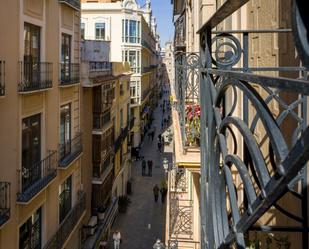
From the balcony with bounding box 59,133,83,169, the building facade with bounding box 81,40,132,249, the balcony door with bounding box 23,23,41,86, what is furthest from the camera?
the building facade with bounding box 81,40,132,249

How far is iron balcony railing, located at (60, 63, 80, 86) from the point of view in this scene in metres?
16.0

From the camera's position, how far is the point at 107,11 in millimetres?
41906

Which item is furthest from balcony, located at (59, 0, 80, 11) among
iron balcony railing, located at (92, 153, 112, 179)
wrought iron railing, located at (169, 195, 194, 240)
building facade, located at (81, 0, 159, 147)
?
building facade, located at (81, 0, 159, 147)

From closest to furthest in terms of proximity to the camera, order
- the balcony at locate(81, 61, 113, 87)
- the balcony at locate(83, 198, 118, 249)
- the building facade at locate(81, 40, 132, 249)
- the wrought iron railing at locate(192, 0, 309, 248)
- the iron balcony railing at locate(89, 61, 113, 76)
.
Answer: the wrought iron railing at locate(192, 0, 309, 248) → the balcony at locate(81, 61, 113, 87) → the balcony at locate(83, 198, 118, 249) → the building facade at locate(81, 40, 132, 249) → the iron balcony railing at locate(89, 61, 113, 76)

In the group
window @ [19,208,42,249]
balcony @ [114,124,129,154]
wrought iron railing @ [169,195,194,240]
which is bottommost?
window @ [19,208,42,249]

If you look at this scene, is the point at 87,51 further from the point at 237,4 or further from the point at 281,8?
the point at 237,4

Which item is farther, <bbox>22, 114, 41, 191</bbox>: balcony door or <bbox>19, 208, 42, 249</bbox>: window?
<bbox>19, 208, 42, 249</bbox>: window

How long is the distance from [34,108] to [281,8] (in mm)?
9242

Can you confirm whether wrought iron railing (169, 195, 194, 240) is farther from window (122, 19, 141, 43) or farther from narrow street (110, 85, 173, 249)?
window (122, 19, 141, 43)

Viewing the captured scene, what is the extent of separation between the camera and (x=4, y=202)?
36.2 ft

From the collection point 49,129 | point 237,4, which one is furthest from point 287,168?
point 49,129

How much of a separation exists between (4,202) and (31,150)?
2.60m

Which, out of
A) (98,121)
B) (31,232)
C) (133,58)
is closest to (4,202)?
(31,232)

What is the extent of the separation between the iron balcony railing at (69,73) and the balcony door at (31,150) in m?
2.46
